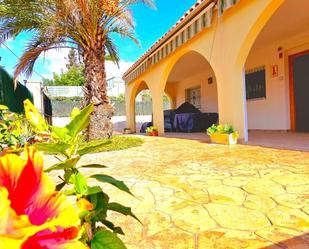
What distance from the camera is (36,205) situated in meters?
0.49

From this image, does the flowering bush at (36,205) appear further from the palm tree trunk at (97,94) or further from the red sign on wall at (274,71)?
the red sign on wall at (274,71)

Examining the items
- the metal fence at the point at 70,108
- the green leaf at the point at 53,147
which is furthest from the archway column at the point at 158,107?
the green leaf at the point at 53,147

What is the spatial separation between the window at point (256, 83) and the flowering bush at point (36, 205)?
10.9m

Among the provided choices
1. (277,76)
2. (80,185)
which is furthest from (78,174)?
(277,76)

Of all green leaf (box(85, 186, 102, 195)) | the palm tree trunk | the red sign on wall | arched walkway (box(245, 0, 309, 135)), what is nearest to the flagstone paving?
green leaf (box(85, 186, 102, 195))

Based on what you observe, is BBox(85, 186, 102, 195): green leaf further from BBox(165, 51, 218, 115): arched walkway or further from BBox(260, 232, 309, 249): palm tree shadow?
BBox(165, 51, 218, 115): arched walkway

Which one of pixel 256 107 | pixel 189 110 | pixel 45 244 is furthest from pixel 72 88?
pixel 45 244

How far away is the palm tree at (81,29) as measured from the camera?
7918mm

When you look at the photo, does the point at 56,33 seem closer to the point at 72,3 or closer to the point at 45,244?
the point at 72,3

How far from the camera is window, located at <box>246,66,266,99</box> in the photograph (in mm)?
10406

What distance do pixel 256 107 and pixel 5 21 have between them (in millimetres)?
9486

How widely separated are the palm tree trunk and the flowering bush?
29.0 feet

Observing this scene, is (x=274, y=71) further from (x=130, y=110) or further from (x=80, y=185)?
(x=80, y=185)

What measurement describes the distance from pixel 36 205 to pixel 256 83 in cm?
1132
